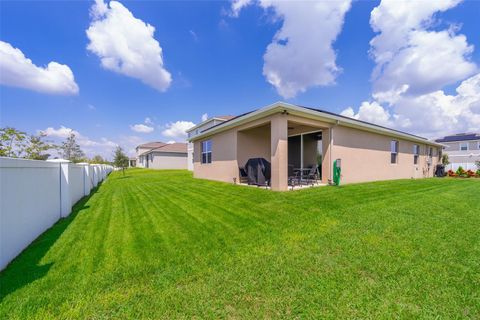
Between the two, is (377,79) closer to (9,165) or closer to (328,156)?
(328,156)

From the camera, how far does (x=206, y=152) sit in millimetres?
14578

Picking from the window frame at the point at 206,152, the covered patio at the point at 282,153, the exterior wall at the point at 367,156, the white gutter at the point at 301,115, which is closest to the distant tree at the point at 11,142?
the white gutter at the point at 301,115

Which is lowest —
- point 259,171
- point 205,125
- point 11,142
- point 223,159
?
point 259,171

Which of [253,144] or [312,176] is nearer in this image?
[312,176]

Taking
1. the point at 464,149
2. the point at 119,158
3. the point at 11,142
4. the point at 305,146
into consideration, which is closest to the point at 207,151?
the point at 305,146

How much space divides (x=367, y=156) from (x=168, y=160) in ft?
107

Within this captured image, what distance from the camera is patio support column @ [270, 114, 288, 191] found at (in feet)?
25.7

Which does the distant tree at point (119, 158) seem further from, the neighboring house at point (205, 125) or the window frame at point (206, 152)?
the window frame at point (206, 152)

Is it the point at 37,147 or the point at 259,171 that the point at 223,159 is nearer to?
the point at 259,171

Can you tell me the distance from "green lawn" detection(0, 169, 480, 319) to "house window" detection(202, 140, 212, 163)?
8.76 metres

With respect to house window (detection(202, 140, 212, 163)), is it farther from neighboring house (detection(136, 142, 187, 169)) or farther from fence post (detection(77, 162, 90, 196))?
neighboring house (detection(136, 142, 187, 169))

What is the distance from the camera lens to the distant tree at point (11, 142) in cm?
971

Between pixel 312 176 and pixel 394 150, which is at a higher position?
pixel 394 150

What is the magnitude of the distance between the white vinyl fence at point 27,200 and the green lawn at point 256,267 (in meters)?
0.26
